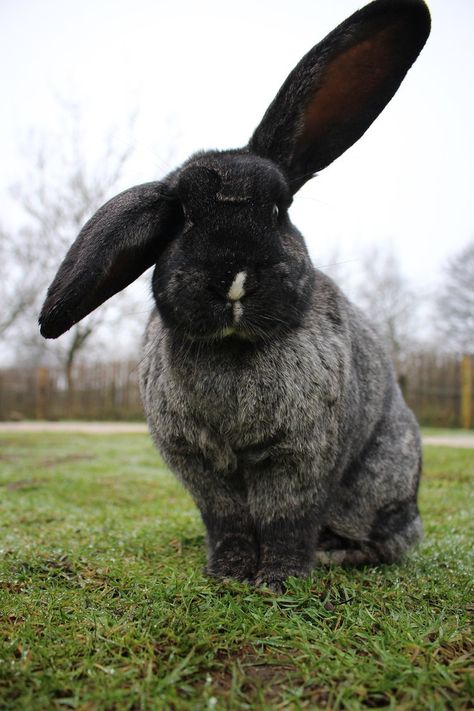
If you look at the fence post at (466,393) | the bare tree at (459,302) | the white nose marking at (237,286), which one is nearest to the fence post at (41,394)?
the fence post at (466,393)

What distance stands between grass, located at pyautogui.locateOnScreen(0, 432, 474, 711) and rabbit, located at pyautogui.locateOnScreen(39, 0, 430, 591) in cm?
33

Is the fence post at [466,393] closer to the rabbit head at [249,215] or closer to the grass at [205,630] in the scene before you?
the grass at [205,630]

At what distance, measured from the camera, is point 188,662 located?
5.37 feet

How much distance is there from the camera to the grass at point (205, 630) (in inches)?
58.5

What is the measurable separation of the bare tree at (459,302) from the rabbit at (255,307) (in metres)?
26.0

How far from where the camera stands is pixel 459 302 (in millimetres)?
27578

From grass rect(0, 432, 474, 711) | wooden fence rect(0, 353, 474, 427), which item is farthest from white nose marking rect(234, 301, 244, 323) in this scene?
wooden fence rect(0, 353, 474, 427)

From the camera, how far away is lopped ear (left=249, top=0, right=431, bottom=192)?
7.93 feet

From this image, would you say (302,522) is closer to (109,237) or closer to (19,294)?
(109,237)

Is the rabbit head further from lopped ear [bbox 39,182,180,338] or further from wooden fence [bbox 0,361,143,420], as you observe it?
wooden fence [bbox 0,361,143,420]

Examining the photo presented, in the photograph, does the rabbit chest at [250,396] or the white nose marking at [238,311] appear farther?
the rabbit chest at [250,396]

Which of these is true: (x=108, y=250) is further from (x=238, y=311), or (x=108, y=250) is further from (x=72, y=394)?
(x=72, y=394)

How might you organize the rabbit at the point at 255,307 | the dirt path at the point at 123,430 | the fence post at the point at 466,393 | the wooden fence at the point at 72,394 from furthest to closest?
the wooden fence at the point at 72,394 → the fence post at the point at 466,393 → the dirt path at the point at 123,430 → the rabbit at the point at 255,307

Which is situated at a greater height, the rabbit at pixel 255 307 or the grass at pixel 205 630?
the rabbit at pixel 255 307
